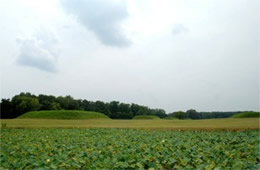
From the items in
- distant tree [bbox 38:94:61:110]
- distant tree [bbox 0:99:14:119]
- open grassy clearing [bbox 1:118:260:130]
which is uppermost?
distant tree [bbox 38:94:61:110]

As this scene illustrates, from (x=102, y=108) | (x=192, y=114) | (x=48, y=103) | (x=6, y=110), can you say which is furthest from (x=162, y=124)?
(x=6, y=110)

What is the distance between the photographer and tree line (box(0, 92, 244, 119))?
173 feet

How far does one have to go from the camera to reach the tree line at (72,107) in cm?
5272

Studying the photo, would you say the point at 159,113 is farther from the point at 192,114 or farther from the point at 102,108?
the point at 102,108

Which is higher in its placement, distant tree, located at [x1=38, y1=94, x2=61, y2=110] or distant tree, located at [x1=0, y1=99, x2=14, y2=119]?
distant tree, located at [x1=38, y1=94, x2=61, y2=110]

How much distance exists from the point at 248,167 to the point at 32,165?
13.6 feet

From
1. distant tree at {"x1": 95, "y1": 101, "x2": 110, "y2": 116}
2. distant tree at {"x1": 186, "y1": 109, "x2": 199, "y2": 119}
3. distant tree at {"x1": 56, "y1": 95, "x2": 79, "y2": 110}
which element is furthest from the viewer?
distant tree at {"x1": 95, "y1": 101, "x2": 110, "y2": 116}

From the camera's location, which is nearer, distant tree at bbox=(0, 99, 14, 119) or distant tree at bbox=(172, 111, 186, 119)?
distant tree at bbox=(0, 99, 14, 119)

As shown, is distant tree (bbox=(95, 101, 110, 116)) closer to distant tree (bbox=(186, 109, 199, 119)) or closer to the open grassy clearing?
distant tree (bbox=(186, 109, 199, 119))

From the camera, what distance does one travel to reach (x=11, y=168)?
4277 millimetres

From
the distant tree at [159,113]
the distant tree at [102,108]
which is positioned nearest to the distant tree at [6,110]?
the distant tree at [102,108]

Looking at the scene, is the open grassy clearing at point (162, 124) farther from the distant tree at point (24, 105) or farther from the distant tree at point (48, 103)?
the distant tree at point (48, 103)

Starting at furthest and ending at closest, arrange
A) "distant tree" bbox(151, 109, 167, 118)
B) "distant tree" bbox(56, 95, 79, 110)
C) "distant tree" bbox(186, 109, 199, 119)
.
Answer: "distant tree" bbox(151, 109, 167, 118)
"distant tree" bbox(56, 95, 79, 110)
"distant tree" bbox(186, 109, 199, 119)

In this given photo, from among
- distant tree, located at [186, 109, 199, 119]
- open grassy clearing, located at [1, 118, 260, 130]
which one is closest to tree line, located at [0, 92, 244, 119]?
distant tree, located at [186, 109, 199, 119]
